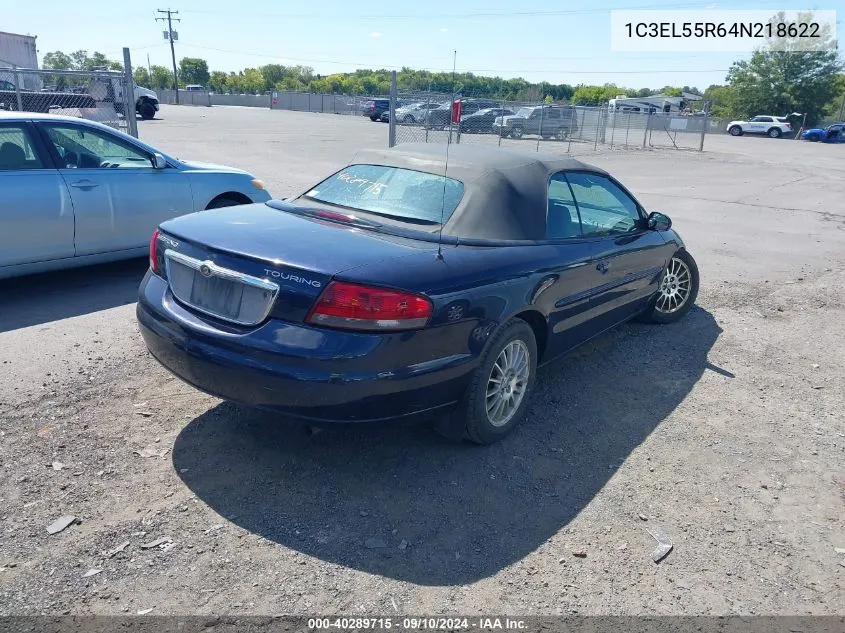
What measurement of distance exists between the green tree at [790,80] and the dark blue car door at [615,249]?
67466 mm

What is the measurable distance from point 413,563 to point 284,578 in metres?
0.53

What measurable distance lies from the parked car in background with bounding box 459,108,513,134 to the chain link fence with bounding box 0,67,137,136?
10335mm

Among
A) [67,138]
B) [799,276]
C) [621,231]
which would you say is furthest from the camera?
[799,276]

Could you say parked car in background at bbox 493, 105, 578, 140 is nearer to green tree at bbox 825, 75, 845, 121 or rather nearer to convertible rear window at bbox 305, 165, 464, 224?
convertible rear window at bbox 305, 165, 464, 224

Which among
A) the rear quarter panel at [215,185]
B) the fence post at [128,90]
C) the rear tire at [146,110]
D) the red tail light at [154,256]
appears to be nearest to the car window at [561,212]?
the red tail light at [154,256]

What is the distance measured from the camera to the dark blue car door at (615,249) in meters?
4.45

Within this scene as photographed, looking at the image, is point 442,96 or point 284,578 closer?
point 284,578

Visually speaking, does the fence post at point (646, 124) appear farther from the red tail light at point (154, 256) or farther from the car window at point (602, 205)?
the red tail light at point (154, 256)

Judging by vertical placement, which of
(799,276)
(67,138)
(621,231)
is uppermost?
(67,138)

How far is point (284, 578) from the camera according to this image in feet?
8.59

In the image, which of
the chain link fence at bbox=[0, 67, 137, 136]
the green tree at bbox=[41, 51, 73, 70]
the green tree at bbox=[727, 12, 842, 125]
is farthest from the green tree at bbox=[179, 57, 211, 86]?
the chain link fence at bbox=[0, 67, 137, 136]

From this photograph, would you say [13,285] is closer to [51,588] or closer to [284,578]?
[51,588]

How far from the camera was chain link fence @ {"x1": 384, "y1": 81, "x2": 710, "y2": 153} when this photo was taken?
16.1 metres

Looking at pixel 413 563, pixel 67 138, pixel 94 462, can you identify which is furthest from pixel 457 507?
pixel 67 138
